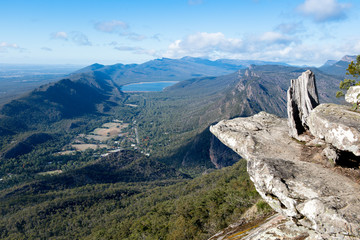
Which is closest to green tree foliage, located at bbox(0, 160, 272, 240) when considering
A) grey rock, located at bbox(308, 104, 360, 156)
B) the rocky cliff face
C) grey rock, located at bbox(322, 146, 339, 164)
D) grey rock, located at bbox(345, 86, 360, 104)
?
the rocky cliff face

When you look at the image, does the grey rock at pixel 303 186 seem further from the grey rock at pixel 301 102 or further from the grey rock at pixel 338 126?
the grey rock at pixel 338 126

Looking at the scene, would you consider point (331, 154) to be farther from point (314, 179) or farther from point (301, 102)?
point (301, 102)

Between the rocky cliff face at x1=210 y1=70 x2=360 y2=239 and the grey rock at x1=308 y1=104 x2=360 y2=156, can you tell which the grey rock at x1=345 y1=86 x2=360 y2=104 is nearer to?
the grey rock at x1=308 y1=104 x2=360 y2=156

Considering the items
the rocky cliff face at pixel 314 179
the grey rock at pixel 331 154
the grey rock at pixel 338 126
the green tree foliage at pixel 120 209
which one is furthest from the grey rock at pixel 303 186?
the green tree foliage at pixel 120 209

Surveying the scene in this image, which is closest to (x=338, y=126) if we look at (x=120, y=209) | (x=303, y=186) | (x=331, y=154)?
(x=331, y=154)

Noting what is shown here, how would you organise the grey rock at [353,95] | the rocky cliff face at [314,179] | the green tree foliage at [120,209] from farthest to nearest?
1. the green tree foliage at [120,209]
2. the grey rock at [353,95]
3. the rocky cliff face at [314,179]

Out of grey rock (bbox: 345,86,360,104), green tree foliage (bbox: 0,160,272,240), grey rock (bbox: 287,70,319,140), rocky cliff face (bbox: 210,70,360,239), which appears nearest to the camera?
rocky cliff face (bbox: 210,70,360,239)

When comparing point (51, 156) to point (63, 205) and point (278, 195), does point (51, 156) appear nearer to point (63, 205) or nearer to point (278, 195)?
point (63, 205)

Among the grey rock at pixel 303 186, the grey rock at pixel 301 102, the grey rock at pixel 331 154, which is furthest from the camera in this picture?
the grey rock at pixel 301 102

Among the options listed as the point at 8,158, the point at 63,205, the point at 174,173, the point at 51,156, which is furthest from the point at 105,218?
the point at 8,158
